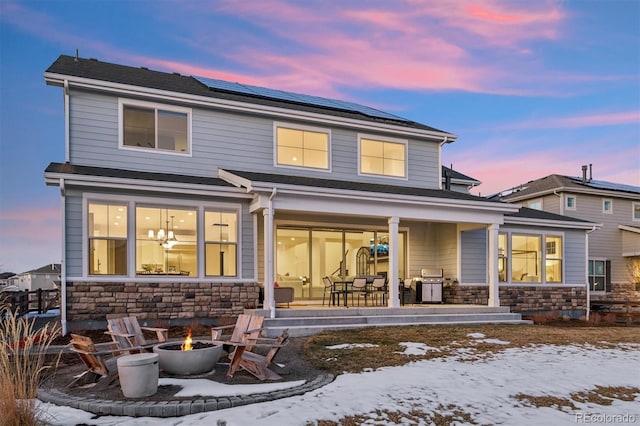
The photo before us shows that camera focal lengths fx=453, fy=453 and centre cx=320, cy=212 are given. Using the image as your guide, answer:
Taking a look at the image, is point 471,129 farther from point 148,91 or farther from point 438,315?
point 148,91

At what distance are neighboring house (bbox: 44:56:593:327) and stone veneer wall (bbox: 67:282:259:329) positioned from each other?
0.03 meters

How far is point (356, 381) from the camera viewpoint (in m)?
5.91

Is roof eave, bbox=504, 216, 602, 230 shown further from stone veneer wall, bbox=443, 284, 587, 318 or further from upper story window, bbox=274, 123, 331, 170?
upper story window, bbox=274, 123, 331, 170

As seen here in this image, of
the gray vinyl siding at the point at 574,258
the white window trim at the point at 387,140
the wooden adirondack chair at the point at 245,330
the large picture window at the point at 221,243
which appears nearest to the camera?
the wooden adirondack chair at the point at 245,330

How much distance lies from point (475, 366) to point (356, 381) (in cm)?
214

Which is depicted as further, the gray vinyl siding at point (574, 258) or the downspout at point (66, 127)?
the gray vinyl siding at point (574, 258)

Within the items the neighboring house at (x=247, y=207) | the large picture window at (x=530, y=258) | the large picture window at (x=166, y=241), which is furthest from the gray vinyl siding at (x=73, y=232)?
the large picture window at (x=530, y=258)

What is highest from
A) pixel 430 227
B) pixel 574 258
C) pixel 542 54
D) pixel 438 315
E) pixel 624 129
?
pixel 542 54

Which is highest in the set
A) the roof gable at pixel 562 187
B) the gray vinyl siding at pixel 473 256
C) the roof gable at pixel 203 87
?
the roof gable at pixel 203 87

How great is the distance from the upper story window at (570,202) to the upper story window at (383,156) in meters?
12.6

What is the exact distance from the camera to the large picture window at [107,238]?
9.88 metres

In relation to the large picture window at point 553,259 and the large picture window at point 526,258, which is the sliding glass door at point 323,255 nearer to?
the large picture window at point 526,258

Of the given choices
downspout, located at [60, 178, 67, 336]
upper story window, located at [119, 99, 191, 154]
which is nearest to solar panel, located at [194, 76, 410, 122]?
upper story window, located at [119, 99, 191, 154]

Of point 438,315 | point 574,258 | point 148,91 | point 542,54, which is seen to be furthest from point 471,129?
point 148,91
